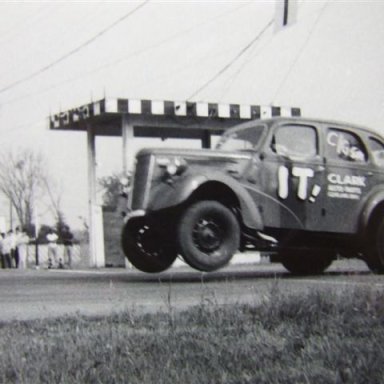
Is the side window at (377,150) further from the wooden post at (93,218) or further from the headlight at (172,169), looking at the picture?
the wooden post at (93,218)

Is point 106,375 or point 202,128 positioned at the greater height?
point 202,128

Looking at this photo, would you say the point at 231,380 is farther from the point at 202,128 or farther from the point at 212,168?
the point at 202,128

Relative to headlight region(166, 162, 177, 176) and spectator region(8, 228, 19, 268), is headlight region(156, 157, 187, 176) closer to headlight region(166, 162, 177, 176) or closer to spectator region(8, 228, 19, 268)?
headlight region(166, 162, 177, 176)

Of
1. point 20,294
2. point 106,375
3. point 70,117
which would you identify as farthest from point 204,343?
point 70,117

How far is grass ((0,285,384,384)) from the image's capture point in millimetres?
3553

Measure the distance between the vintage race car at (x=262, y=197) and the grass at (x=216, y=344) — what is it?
2895 millimetres

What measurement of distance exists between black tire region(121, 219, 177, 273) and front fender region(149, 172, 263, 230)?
1.89 ft

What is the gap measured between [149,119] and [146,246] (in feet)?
46.8

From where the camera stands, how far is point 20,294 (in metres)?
7.50

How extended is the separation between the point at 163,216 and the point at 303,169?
1617mm

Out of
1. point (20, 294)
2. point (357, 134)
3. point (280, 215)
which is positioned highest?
point (357, 134)

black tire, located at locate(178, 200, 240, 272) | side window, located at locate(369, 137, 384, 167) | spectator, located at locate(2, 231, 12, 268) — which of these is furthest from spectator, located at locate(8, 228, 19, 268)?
black tire, located at locate(178, 200, 240, 272)

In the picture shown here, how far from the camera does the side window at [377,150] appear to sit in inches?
394

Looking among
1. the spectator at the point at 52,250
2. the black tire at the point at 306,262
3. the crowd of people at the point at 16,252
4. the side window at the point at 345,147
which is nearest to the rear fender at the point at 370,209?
the side window at the point at 345,147
